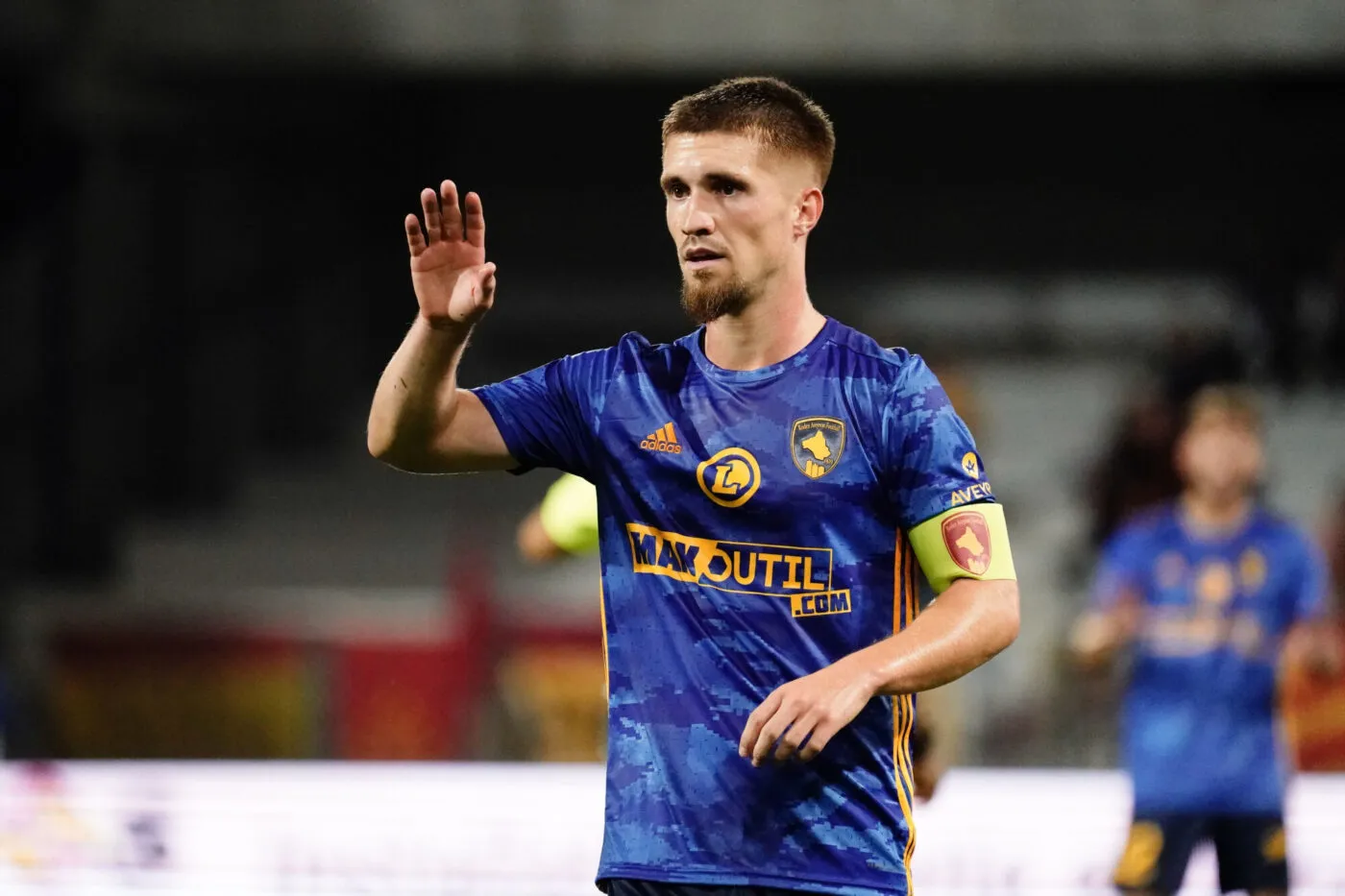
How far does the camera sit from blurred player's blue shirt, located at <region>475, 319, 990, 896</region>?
2498 millimetres

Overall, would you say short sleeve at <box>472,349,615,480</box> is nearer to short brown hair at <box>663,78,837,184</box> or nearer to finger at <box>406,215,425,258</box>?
finger at <box>406,215,425,258</box>

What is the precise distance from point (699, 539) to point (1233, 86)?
10.8 meters

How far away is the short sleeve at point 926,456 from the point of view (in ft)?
8.18

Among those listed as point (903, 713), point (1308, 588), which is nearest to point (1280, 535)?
point (1308, 588)

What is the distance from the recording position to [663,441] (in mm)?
2660

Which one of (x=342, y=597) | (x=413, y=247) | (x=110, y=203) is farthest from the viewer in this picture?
(x=110, y=203)

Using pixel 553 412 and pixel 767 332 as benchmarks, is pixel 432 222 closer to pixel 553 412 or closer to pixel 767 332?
pixel 553 412

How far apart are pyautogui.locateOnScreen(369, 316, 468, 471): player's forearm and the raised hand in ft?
0.09

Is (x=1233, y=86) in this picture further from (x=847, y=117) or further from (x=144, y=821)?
(x=144, y=821)

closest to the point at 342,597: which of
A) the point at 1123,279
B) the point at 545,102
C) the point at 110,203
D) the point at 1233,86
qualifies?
the point at 110,203

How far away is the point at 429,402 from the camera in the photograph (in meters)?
2.56

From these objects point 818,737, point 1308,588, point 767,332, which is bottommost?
point 818,737

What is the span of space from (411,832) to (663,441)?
12.6 feet

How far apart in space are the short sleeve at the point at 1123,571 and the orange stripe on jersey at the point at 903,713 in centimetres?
328
